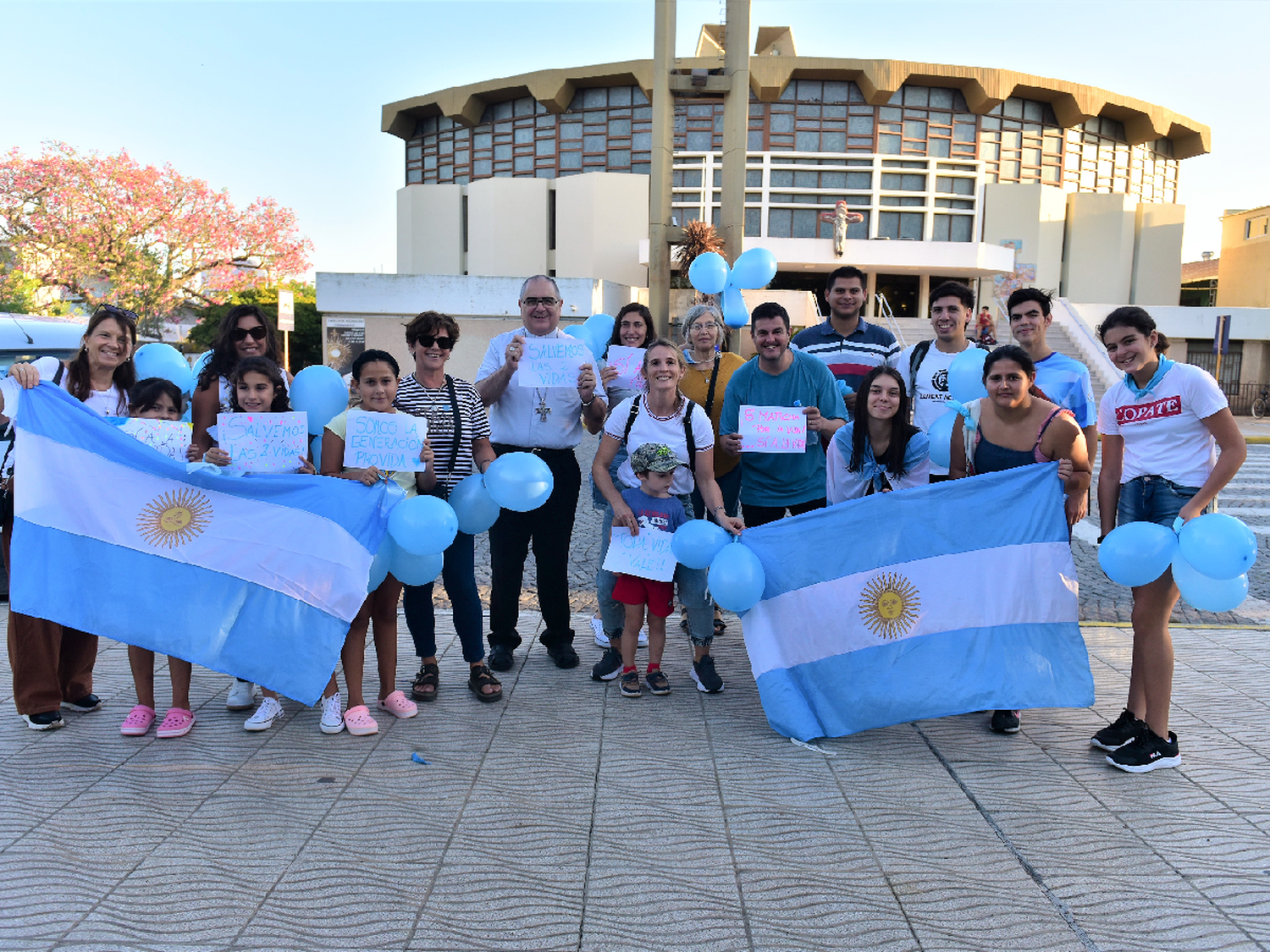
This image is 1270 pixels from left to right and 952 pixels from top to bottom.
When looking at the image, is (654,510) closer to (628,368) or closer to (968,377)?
(628,368)

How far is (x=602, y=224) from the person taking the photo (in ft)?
123

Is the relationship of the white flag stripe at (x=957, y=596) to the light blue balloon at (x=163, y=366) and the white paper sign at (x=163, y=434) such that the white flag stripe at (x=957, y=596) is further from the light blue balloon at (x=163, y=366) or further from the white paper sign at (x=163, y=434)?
the light blue balloon at (x=163, y=366)

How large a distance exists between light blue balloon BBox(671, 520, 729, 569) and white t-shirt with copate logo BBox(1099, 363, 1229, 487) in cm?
197

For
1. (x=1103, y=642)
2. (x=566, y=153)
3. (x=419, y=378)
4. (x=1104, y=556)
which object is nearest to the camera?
(x=1104, y=556)

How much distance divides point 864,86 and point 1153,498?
36.7 m

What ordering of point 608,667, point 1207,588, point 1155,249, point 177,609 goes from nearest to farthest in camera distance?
point 1207,588 < point 177,609 < point 608,667 < point 1155,249

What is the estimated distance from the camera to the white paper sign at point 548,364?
511 cm

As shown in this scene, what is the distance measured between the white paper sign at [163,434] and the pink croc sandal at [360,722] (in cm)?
147

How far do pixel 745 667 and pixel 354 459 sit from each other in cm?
264

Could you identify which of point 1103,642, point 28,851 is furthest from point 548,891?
point 1103,642

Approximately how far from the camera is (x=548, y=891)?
3092mm

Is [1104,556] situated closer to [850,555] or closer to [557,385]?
[850,555]

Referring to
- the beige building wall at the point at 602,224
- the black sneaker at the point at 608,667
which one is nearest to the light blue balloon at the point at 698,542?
the black sneaker at the point at 608,667

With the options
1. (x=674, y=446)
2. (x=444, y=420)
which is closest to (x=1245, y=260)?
(x=674, y=446)
